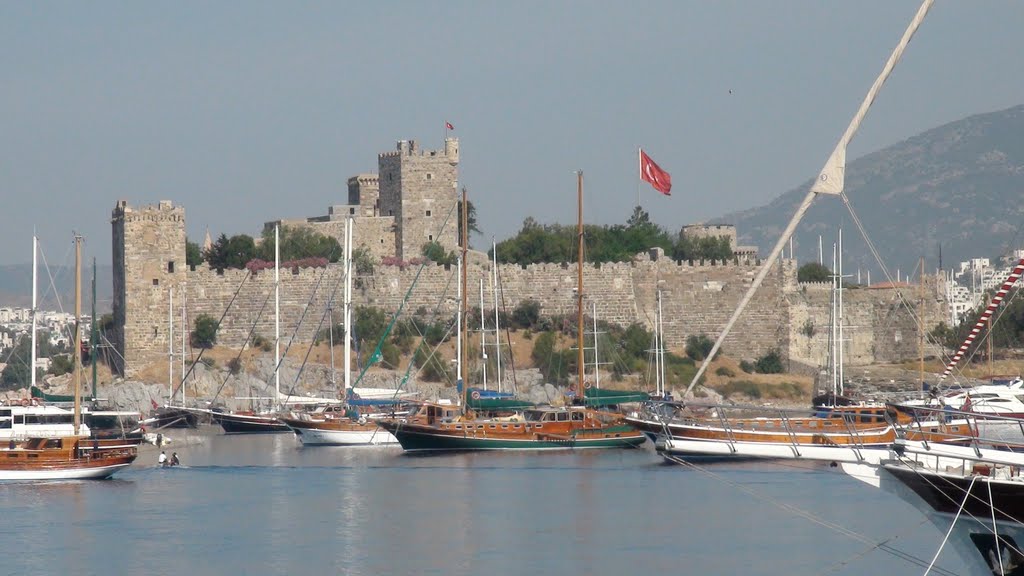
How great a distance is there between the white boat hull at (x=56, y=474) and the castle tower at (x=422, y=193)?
77.1 feet

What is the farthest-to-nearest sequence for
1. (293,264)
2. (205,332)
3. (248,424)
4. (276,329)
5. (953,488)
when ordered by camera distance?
(293,264) < (205,332) < (276,329) < (248,424) < (953,488)

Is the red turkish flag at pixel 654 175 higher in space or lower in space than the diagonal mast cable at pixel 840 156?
higher

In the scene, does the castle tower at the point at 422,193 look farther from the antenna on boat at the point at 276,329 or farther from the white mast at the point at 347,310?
the white mast at the point at 347,310

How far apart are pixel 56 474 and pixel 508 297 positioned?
20724 mm

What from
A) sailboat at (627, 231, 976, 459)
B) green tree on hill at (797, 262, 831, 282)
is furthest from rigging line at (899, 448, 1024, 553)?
green tree on hill at (797, 262, 831, 282)

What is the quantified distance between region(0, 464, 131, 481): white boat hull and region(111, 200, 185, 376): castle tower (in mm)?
16923

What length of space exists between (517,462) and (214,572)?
12082 millimetres

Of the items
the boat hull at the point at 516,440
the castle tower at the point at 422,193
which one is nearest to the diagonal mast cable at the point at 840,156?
the boat hull at the point at 516,440

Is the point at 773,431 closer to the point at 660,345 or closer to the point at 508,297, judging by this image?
the point at 660,345

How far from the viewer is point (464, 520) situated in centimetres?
2477

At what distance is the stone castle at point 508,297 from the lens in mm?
46469

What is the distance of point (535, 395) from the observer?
138 ft

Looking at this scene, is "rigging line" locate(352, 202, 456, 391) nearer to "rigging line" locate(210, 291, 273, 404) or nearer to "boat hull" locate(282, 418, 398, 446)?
"boat hull" locate(282, 418, 398, 446)

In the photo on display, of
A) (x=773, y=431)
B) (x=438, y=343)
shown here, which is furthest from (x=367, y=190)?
(x=773, y=431)
